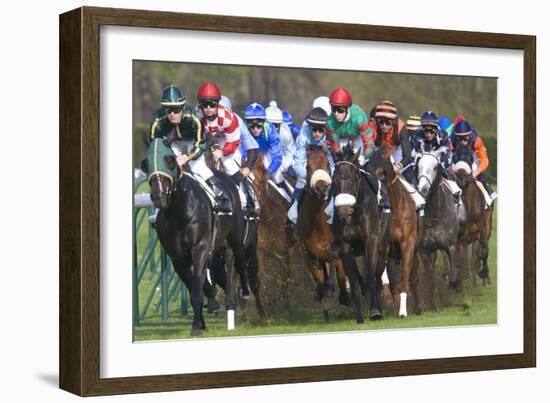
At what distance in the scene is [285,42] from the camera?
11.0 m

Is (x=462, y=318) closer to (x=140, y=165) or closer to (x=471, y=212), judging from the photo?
(x=471, y=212)

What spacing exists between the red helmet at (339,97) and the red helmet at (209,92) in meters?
0.94

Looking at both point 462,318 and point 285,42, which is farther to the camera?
point 462,318

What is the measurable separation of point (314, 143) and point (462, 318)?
1901mm

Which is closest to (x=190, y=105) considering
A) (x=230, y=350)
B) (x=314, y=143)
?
(x=314, y=143)

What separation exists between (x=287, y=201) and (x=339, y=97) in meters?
0.87

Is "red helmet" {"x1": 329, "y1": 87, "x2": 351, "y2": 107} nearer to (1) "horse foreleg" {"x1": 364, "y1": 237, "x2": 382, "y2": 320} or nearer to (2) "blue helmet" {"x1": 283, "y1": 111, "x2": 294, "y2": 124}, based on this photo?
(2) "blue helmet" {"x1": 283, "y1": 111, "x2": 294, "y2": 124}

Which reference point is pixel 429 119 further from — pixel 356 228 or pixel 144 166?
pixel 144 166

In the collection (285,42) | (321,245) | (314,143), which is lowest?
(321,245)

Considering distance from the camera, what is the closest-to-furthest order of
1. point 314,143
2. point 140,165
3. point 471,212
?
1. point 140,165
2. point 314,143
3. point 471,212

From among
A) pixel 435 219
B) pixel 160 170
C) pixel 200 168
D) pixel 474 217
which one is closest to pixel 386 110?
pixel 435 219

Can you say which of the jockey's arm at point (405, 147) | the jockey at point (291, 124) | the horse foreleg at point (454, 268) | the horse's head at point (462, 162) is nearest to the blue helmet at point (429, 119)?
the jockey's arm at point (405, 147)

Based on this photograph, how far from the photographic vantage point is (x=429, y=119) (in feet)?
38.6

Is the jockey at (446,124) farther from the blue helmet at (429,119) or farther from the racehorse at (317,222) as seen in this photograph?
the racehorse at (317,222)
